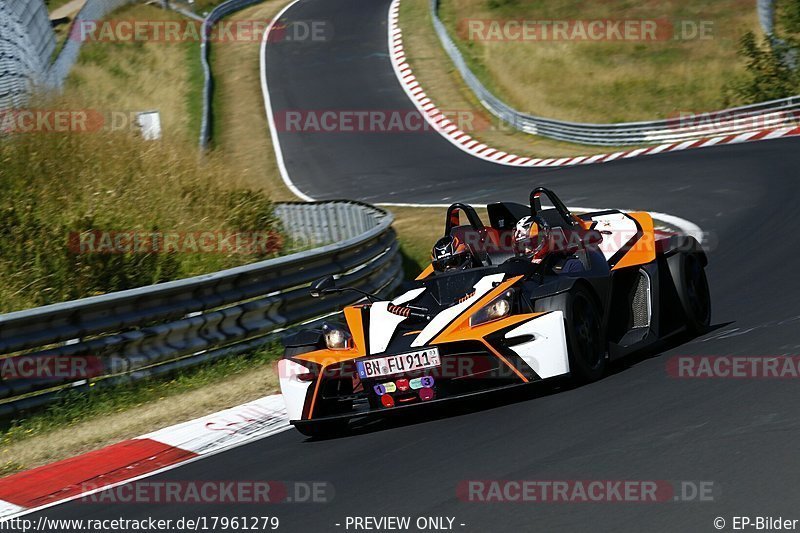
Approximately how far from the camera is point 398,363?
7230mm

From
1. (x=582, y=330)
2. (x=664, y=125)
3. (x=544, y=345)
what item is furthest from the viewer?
(x=664, y=125)

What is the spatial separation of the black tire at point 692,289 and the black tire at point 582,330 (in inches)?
49.9

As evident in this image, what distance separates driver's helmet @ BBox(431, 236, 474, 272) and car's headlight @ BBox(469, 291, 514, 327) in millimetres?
1081

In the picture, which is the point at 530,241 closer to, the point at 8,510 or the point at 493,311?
the point at 493,311

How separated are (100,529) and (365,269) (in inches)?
259

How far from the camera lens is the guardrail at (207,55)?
3355 cm

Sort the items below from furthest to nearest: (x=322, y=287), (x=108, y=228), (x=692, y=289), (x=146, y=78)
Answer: (x=146, y=78) → (x=108, y=228) → (x=692, y=289) → (x=322, y=287)

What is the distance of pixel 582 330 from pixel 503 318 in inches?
23.2

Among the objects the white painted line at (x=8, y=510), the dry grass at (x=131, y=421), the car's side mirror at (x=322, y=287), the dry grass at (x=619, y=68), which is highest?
the dry grass at (x=619, y=68)

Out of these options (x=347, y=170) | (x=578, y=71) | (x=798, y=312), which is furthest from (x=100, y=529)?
(x=578, y=71)

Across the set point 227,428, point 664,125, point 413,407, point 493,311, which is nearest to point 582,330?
point 493,311

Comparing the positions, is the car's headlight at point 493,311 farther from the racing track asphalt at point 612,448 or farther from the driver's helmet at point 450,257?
the driver's helmet at point 450,257

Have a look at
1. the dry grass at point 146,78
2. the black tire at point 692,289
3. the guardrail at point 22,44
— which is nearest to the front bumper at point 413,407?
the black tire at point 692,289

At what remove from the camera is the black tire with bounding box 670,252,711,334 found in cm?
891
